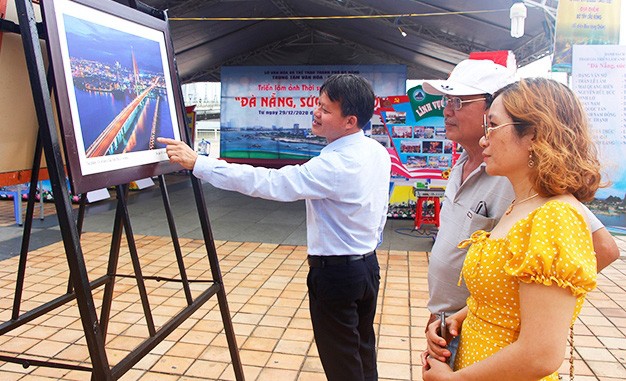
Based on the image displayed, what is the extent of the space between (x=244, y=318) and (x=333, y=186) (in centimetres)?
182

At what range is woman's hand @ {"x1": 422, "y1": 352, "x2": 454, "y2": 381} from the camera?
3.66 ft

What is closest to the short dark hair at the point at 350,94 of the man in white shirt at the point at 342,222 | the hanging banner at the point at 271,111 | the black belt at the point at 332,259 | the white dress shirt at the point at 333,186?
the man in white shirt at the point at 342,222

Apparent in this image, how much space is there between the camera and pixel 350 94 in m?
1.92

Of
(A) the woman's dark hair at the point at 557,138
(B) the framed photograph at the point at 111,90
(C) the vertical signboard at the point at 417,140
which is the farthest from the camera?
(C) the vertical signboard at the point at 417,140

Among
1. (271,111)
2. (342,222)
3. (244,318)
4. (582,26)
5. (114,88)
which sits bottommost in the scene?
(244,318)

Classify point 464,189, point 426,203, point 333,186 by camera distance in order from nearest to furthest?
point 464,189
point 333,186
point 426,203

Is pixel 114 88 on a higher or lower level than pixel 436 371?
higher

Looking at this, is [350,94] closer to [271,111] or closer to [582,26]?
[582,26]

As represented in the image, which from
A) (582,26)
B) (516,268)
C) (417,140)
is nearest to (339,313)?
(516,268)

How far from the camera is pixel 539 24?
6777 millimetres

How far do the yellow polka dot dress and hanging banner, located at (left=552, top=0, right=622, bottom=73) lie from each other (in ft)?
17.8

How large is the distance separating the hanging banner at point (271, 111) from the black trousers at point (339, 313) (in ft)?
30.8

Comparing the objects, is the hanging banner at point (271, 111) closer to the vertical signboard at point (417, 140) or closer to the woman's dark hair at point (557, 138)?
the vertical signboard at point (417, 140)

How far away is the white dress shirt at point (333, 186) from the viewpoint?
1.78 m
